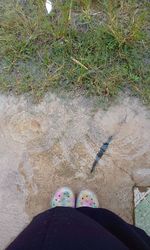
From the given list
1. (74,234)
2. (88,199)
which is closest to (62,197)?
(88,199)

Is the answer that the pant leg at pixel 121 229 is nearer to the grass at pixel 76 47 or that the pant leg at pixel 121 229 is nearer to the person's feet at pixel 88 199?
the person's feet at pixel 88 199

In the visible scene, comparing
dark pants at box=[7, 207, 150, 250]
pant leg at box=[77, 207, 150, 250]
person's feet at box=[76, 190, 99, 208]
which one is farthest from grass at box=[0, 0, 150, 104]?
dark pants at box=[7, 207, 150, 250]

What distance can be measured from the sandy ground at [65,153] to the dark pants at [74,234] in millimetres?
448

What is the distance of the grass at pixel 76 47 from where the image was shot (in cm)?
236

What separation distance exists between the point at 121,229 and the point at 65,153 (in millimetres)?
655

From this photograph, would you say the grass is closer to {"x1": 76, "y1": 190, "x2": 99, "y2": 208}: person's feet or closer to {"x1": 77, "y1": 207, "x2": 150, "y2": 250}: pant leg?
{"x1": 76, "y1": 190, "x2": 99, "y2": 208}: person's feet

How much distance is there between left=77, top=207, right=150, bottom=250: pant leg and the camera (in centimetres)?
163

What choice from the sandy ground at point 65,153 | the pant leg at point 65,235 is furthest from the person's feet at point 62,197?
the pant leg at point 65,235

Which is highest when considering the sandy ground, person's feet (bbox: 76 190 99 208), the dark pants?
the sandy ground

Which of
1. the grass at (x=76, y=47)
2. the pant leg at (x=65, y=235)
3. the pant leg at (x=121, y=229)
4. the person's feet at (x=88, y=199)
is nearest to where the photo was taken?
the pant leg at (x=65, y=235)

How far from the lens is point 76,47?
2.45 metres

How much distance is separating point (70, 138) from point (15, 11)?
0.85m

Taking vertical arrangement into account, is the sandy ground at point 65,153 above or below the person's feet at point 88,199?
above

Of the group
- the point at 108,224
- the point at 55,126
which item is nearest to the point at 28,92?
the point at 55,126
